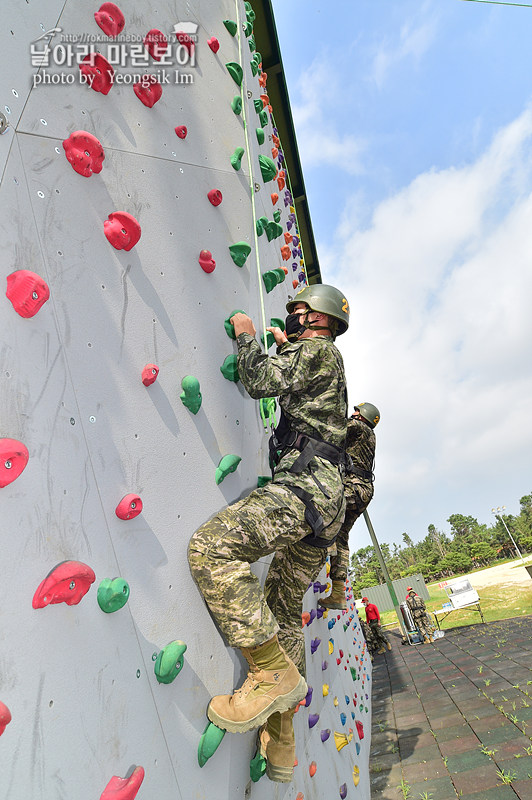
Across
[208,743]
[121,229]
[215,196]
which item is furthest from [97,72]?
[208,743]

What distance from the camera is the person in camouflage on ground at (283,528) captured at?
57.5 inches

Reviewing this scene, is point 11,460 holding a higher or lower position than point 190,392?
lower

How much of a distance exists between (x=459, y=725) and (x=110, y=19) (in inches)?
215

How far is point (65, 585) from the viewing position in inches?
40.5

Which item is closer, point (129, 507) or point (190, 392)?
point (129, 507)

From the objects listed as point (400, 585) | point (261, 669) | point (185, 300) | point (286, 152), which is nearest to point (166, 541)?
point (261, 669)

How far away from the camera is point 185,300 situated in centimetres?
176

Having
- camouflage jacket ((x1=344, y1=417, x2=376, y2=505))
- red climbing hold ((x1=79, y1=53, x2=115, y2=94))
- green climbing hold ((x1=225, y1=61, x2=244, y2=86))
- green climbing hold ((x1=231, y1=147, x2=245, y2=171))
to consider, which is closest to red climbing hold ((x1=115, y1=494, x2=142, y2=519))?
red climbing hold ((x1=79, y1=53, x2=115, y2=94))

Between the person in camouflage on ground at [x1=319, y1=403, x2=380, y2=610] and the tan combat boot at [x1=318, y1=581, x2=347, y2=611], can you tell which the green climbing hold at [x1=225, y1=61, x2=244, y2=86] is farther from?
the tan combat boot at [x1=318, y1=581, x2=347, y2=611]

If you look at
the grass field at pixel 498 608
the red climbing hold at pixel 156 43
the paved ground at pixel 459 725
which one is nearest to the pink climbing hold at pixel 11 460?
the red climbing hold at pixel 156 43

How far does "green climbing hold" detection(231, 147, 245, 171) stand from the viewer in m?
2.34

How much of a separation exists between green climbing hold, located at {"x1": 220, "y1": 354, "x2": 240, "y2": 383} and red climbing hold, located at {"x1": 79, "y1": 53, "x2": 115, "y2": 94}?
3.32ft

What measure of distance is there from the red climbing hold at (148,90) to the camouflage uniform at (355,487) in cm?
284

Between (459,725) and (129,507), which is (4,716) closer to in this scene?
(129,507)
